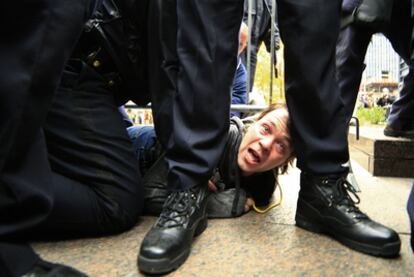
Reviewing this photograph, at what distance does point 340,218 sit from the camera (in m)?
0.92

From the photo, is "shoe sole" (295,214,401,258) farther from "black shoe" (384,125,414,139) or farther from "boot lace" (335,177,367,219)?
"black shoe" (384,125,414,139)

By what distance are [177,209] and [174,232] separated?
8 cm

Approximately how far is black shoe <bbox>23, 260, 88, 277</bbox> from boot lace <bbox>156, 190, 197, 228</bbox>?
0.85ft

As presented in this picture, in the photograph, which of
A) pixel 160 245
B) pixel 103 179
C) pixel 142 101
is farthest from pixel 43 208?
pixel 142 101

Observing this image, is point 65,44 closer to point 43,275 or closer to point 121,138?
point 43,275

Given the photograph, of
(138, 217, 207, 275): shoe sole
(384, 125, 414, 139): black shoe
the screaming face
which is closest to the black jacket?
the screaming face

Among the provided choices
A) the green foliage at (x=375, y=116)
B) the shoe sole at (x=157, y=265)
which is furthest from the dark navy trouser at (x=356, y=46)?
the green foliage at (x=375, y=116)

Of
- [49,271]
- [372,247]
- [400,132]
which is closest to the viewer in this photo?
[49,271]

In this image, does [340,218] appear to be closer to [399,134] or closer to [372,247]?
[372,247]

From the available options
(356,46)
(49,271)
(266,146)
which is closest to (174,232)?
(49,271)

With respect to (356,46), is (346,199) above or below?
below

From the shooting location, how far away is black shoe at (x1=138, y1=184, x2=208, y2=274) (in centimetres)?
74

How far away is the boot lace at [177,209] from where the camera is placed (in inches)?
33.9

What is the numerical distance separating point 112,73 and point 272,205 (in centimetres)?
76
